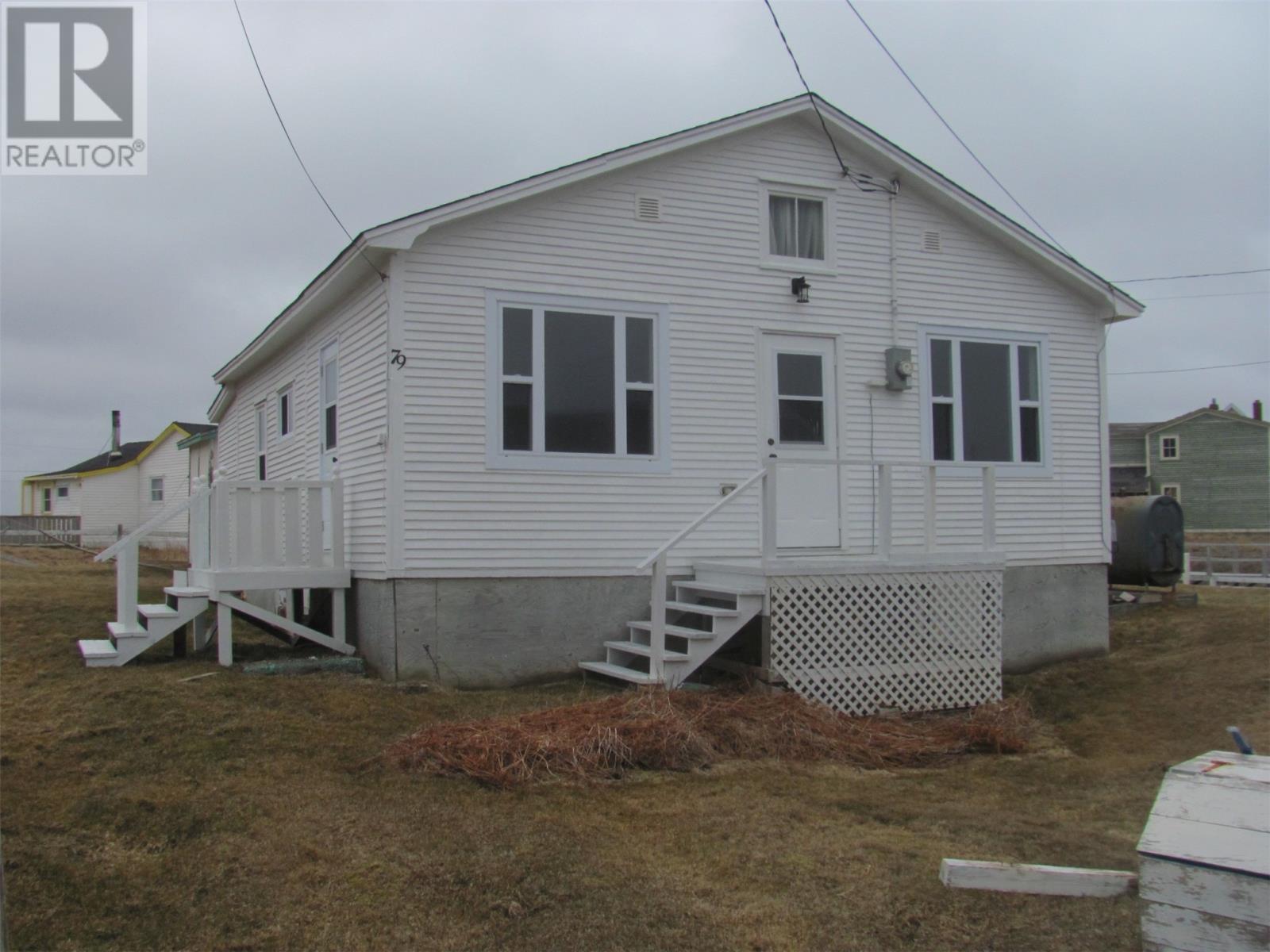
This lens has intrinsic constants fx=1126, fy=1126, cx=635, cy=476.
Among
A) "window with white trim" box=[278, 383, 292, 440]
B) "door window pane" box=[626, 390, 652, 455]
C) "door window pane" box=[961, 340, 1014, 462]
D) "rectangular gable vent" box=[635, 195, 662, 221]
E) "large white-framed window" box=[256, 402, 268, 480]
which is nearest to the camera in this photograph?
"door window pane" box=[626, 390, 652, 455]

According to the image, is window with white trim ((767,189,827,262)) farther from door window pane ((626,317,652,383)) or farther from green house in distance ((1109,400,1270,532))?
green house in distance ((1109,400,1270,532))

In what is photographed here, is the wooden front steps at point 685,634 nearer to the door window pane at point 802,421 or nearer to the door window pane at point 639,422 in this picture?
the door window pane at point 639,422

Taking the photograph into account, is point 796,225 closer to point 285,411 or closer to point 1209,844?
point 285,411

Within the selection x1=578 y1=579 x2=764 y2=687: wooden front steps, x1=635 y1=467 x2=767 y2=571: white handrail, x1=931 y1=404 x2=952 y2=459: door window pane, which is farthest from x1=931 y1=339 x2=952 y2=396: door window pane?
x1=578 y1=579 x2=764 y2=687: wooden front steps

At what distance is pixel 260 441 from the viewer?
16266mm

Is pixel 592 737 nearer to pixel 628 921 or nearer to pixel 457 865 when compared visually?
pixel 457 865

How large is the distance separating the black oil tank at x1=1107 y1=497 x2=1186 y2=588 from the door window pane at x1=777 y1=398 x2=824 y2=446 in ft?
25.2

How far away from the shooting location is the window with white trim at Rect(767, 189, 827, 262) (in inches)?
450

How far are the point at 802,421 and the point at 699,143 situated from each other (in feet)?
9.51

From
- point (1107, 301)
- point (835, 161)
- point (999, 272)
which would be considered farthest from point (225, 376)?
point (1107, 301)

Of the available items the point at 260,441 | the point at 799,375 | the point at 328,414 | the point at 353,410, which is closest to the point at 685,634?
the point at 799,375

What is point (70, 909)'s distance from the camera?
4.66 metres

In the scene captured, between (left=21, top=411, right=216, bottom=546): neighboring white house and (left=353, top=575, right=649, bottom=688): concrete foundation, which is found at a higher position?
(left=21, top=411, right=216, bottom=546): neighboring white house

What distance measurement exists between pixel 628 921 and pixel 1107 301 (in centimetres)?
1017
